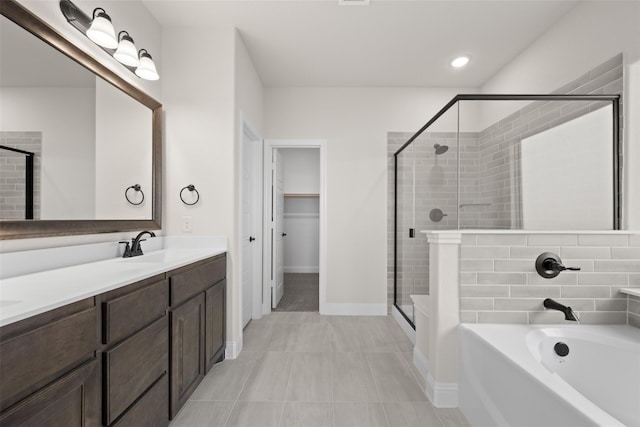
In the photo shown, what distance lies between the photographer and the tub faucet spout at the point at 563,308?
156 cm

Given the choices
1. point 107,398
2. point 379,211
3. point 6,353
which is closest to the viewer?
point 6,353

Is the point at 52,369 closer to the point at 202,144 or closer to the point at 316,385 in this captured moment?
the point at 316,385

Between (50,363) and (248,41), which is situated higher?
(248,41)

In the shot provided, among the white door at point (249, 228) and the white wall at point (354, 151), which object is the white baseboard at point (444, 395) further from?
the white door at point (249, 228)

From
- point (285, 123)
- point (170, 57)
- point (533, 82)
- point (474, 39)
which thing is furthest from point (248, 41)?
point (533, 82)

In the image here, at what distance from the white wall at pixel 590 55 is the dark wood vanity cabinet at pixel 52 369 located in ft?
7.67

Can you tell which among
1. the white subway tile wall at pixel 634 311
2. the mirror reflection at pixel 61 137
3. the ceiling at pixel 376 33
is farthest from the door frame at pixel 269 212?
the white subway tile wall at pixel 634 311

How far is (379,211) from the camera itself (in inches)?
138

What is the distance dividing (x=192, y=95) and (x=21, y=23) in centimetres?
112

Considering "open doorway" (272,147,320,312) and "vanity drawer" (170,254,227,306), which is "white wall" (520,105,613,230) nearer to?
"vanity drawer" (170,254,227,306)

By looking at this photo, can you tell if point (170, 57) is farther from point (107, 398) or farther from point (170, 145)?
point (107, 398)

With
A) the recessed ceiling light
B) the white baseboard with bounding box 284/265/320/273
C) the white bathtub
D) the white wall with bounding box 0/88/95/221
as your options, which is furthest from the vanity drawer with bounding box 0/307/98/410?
the white baseboard with bounding box 284/265/320/273

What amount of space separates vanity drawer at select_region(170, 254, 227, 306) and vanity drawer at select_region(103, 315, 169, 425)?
0.16 meters

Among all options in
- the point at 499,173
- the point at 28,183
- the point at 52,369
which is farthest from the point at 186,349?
Result: the point at 499,173
